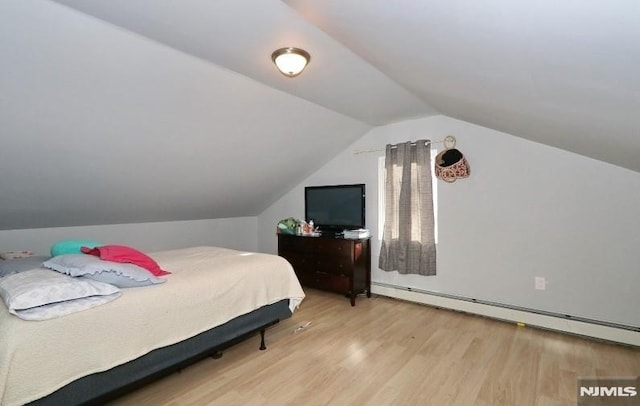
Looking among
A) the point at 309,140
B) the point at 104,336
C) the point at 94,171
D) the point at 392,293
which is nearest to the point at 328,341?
the point at 392,293

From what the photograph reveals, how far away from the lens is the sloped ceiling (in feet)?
3.43

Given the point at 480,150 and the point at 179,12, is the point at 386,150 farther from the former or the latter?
the point at 179,12

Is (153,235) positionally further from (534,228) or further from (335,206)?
(534,228)

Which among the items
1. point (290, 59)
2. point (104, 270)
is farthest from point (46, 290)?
point (290, 59)

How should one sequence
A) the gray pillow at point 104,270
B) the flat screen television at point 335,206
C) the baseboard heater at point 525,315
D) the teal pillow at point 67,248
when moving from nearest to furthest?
1. the gray pillow at point 104,270
2. the teal pillow at point 67,248
3. the baseboard heater at point 525,315
4. the flat screen television at point 335,206

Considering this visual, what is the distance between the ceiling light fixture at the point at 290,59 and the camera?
189 centimetres

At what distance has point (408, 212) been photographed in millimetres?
3568

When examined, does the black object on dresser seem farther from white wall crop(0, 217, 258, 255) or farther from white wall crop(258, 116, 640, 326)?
white wall crop(0, 217, 258, 255)

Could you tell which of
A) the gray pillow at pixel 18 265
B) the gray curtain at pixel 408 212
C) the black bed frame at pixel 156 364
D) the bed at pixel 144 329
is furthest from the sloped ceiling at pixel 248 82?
the black bed frame at pixel 156 364

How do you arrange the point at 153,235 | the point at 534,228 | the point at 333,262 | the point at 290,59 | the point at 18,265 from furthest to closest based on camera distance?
the point at 153,235
the point at 333,262
the point at 534,228
the point at 18,265
the point at 290,59

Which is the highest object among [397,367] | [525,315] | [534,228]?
[534,228]

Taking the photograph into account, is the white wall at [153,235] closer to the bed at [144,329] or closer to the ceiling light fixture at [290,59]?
the bed at [144,329]

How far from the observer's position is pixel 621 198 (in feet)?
8.31

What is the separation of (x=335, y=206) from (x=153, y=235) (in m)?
2.51
